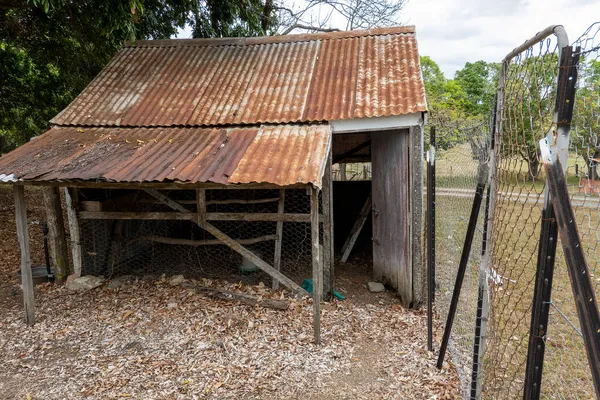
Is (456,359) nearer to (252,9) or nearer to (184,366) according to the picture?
(184,366)

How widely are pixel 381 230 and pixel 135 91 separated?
5009mm

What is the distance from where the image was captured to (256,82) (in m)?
6.82

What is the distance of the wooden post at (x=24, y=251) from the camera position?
16.7 ft

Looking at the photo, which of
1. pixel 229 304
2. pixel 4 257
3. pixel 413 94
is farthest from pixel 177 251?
pixel 413 94

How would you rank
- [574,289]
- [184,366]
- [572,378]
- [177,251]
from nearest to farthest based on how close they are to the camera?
[574,289], [572,378], [184,366], [177,251]

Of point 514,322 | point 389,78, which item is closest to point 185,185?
point 389,78

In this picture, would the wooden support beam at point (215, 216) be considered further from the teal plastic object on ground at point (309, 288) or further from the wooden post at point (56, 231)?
the teal plastic object on ground at point (309, 288)

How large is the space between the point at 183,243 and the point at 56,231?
2118 millimetres

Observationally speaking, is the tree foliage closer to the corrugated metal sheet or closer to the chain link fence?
the corrugated metal sheet

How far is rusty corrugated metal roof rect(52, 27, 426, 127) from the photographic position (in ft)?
19.4

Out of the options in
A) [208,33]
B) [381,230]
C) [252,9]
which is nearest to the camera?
[381,230]

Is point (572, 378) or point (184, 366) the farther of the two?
point (184, 366)

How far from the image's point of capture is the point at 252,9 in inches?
449

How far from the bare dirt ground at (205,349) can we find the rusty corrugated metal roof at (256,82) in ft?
9.11
